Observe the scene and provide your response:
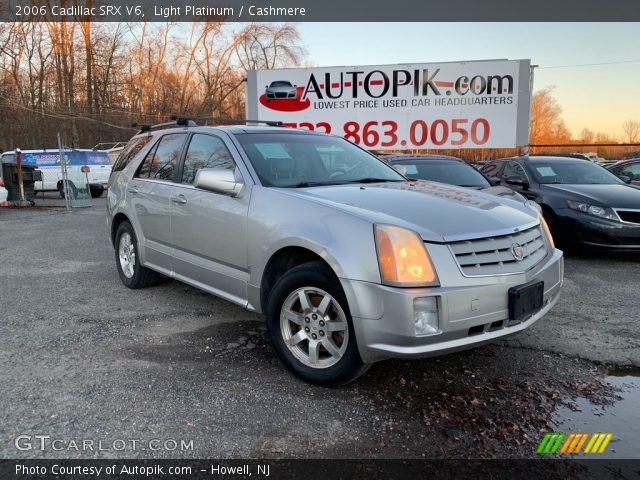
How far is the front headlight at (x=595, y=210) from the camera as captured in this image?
6445 mm

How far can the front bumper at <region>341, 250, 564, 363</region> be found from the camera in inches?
103

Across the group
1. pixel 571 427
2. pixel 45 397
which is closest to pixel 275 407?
pixel 45 397

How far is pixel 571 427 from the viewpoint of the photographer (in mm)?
2652

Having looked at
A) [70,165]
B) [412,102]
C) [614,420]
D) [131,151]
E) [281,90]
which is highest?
[281,90]

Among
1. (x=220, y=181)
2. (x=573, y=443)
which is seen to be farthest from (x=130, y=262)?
(x=573, y=443)

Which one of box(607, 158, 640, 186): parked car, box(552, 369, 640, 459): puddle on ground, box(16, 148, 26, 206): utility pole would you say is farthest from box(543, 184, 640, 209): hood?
box(16, 148, 26, 206): utility pole

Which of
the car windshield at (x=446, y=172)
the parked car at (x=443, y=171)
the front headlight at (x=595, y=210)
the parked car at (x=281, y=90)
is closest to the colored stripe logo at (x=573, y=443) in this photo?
the front headlight at (x=595, y=210)

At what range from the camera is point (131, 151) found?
5602 millimetres

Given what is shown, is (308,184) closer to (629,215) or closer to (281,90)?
(629,215)

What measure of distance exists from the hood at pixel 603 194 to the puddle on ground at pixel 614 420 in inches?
164

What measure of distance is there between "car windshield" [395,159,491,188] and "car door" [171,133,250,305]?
4.14 meters

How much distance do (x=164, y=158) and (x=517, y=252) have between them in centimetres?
346

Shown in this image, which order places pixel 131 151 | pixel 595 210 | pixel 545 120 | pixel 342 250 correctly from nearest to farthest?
pixel 342 250, pixel 131 151, pixel 595 210, pixel 545 120

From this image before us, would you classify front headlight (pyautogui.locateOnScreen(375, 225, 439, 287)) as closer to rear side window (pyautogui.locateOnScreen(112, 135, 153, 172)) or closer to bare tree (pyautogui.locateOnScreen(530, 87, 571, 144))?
rear side window (pyautogui.locateOnScreen(112, 135, 153, 172))
